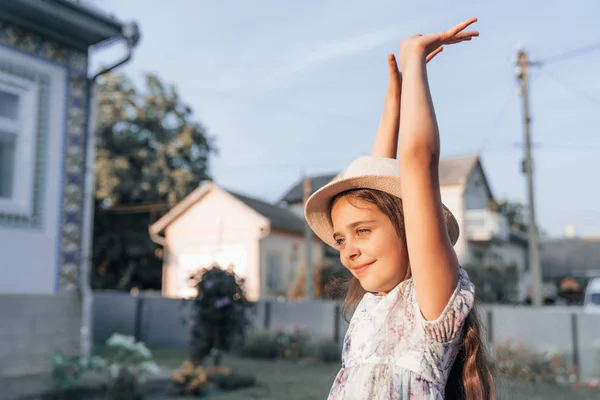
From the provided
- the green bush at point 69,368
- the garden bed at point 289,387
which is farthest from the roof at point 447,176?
the green bush at point 69,368

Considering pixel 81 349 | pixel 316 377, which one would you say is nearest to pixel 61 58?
pixel 81 349

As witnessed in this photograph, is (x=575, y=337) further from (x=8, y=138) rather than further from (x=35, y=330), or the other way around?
(x=8, y=138)

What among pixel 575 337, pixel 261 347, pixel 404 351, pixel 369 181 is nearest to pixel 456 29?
pixel 369 181

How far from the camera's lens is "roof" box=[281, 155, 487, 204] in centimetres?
2494

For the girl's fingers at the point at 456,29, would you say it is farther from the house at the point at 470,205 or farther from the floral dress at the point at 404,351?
the house at the point at 470,205

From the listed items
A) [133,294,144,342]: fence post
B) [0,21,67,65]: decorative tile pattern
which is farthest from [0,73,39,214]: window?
[133,294,144,342]: fence post

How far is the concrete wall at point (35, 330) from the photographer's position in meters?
6.43

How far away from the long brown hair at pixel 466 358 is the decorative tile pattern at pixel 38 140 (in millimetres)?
5839

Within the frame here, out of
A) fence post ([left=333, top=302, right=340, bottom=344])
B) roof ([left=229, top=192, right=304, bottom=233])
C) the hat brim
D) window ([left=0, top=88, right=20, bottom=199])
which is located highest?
roof ([left=229, top=192, right=304, bottom=233])

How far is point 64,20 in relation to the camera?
680 centimetres

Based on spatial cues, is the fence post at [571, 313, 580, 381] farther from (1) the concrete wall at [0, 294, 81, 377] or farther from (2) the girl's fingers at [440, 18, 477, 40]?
(2) the girl's fingers at [440, 18, 477, 40]

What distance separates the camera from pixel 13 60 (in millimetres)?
6602

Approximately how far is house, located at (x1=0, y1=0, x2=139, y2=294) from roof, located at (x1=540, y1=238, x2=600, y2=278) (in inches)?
1531

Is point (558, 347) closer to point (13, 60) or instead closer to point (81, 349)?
point (81, 349)
